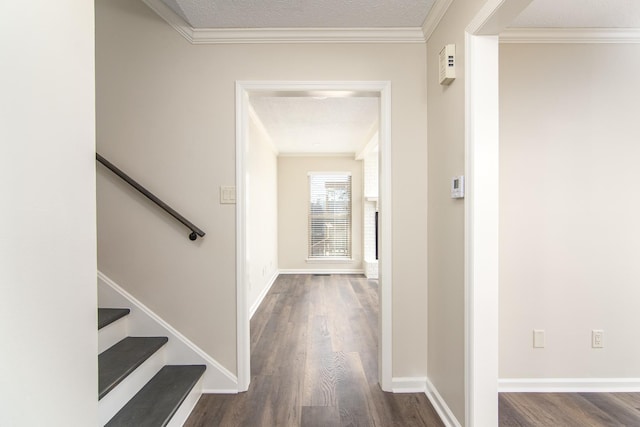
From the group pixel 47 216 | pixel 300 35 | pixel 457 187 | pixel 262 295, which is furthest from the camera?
pixel 262 295

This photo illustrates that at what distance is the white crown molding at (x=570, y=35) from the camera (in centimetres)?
205

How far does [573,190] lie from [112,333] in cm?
312

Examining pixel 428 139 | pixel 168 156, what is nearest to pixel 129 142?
pixel 168 156

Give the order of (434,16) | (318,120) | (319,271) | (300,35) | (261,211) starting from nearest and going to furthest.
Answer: (434,16) → (300,35) → (318,120) → (261,211) → (319,271)

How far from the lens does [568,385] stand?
6.95ft

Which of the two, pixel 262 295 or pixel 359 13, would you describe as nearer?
pixel 359 13

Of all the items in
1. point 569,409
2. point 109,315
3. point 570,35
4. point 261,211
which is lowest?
point 569,409

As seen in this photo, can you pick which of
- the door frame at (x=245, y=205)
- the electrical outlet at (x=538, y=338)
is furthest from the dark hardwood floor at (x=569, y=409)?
the door frame at (x=245, y=205)

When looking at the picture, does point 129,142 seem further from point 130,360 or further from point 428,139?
point 428,139

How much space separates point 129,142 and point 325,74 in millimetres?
1400

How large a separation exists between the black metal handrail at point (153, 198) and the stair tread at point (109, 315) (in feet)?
2.03

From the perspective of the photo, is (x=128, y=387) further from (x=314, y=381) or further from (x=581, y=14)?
(x=581, y=14)

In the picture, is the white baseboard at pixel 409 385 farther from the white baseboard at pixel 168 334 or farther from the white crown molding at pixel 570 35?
the white crown molding at pixel 570 35

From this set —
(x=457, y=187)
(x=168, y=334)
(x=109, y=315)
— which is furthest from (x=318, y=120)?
(x=109, y=315)
